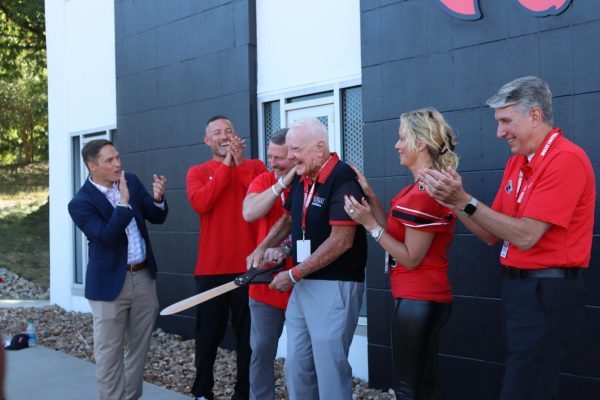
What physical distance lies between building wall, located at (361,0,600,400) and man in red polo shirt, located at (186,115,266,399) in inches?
40.3

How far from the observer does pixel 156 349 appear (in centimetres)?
727

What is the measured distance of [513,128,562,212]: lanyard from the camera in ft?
10.1

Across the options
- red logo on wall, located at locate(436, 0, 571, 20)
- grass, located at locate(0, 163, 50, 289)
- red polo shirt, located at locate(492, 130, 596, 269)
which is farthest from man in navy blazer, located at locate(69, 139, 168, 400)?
grass, located at locate(0, 163, 50, 289)

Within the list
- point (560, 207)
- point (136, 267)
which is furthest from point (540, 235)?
point (136, 267)

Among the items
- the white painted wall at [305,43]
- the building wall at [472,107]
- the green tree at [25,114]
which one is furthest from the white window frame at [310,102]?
the green tree at [25,114]

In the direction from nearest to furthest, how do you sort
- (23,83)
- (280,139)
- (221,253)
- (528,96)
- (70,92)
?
1. (528,96)
2. (280,139)
3. (221,253)
4. (70,92)
5. (23,83)

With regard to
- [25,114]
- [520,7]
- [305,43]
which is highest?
[25,114]

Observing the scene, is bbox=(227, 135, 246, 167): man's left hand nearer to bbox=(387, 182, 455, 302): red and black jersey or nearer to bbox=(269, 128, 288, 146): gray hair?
bbox=(269, 128, 288, 146): gray hair

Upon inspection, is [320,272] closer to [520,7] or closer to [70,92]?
[520,7]

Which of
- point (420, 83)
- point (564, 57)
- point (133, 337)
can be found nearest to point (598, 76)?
point (564, 57)

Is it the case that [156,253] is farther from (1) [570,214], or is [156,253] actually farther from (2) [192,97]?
(1) [570,214]

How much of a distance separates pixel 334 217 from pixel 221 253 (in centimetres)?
165

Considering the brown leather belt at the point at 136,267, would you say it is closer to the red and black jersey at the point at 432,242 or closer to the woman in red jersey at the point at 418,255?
the woman in red jersey at the point at 418,255

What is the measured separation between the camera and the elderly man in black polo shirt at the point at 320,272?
3717 millimetres
